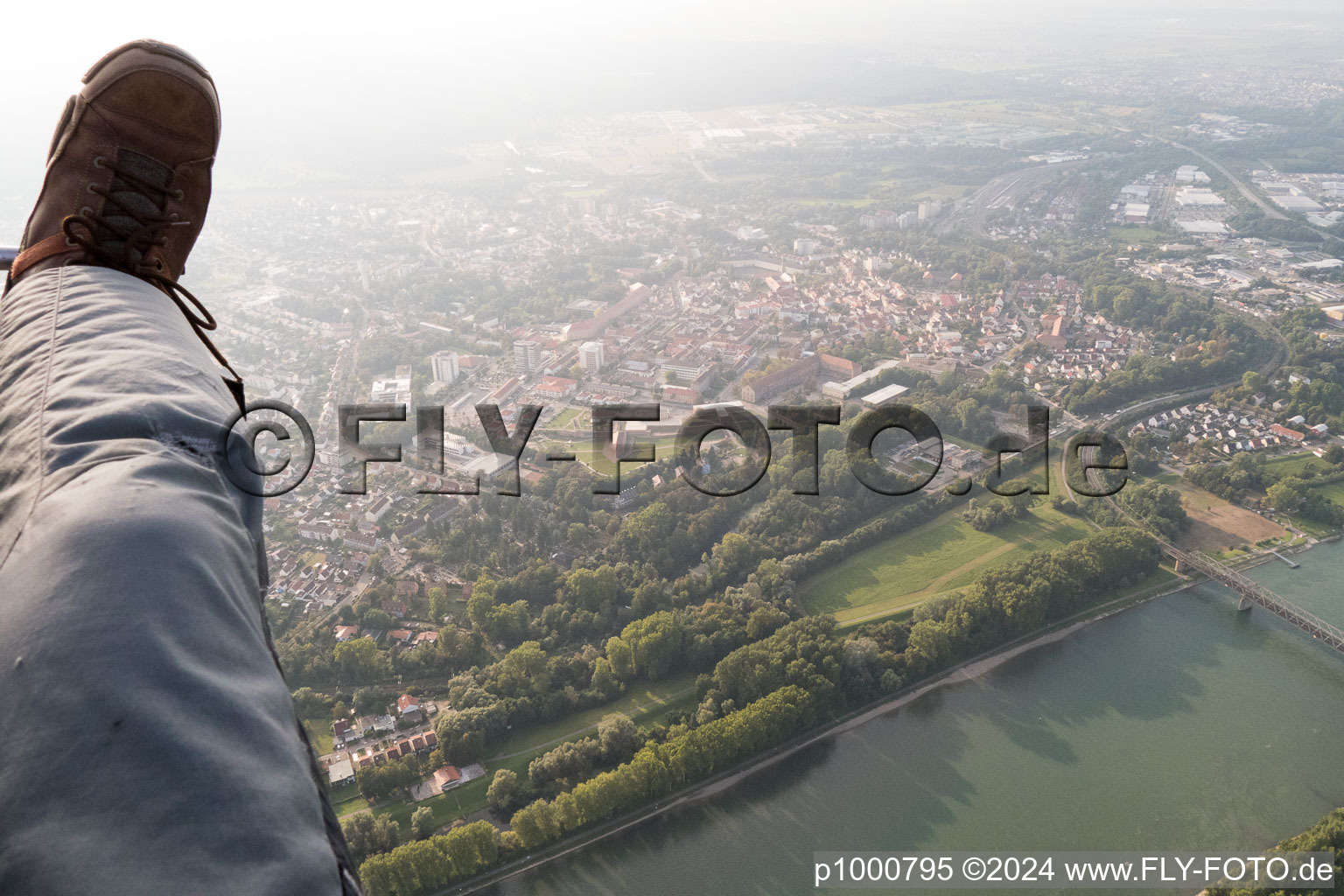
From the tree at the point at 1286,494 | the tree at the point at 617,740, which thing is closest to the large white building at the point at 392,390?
the tree at the point at 617,740

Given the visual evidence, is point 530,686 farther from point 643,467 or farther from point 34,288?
point 34,288

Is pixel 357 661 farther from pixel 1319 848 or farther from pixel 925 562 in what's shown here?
pixel 1319 848

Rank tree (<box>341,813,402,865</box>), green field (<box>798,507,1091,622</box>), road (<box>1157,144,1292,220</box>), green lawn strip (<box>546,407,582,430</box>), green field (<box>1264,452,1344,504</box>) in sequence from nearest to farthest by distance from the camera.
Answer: tree (<box>341,813,402,865</box>) → green field (<box>798,507,1091,622</box>) → green field (<box>1264,452,1344,504</box>) → green lawn strip (<box>546,407,582,430</box>) → road (<box>1157,144,1292,220</box>)

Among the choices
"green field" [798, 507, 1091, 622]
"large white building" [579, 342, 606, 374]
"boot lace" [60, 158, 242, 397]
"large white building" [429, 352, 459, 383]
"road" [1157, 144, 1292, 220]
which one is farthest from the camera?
"road" [1157, 144, 1292, 220]

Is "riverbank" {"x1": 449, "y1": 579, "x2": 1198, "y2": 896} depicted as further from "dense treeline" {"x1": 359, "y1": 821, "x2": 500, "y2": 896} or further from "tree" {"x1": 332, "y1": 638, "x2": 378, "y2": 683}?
"tree" {"x1": 332, "y1": 638, "x2": 378, "y2": 683}

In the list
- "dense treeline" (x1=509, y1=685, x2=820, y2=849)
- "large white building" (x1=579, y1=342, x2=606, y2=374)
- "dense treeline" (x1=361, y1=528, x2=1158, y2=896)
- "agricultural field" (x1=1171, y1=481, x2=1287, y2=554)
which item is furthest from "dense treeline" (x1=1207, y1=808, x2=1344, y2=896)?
"large white building" (x1=579, y1=342, x2=606, y2=374)

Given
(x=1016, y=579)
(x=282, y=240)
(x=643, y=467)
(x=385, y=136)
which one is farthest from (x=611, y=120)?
(x=1016, y=579)

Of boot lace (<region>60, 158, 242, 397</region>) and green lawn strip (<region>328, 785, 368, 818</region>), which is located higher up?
boot lace (<region>60, 158, 242, 397</region>)

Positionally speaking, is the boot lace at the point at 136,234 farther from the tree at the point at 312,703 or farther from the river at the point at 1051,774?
the tree at the point at 312,703
